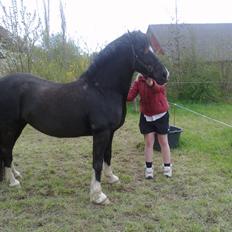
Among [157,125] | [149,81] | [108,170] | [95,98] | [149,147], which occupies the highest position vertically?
[149,81]

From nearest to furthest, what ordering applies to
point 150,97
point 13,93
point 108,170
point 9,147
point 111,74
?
point 111,74 < point 13,93 < point 9,147 < point 108,170 < point 150,97

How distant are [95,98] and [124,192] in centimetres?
120

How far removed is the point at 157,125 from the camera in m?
4.69

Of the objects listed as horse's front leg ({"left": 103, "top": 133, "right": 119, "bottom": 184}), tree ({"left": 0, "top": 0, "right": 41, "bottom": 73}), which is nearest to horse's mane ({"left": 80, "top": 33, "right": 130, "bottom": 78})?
horse's front leg ({"left": 103, "top": 133, "right": 119, "bottom": 184})

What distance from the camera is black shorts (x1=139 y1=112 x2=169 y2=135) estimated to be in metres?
4.68

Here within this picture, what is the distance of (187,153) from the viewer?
5.84m

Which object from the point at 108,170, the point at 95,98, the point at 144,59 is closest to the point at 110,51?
the point at 144,59

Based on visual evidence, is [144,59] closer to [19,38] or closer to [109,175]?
[109,175]

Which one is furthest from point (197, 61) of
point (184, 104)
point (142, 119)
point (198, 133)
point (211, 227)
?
point (211, 227)

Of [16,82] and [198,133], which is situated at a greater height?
[16,82]

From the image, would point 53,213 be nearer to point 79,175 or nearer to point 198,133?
point 79,175

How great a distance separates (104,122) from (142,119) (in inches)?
43.2

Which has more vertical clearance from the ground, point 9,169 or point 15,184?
point 9,169

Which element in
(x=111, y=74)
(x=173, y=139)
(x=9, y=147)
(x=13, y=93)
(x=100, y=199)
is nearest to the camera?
(x=100, y=199)
